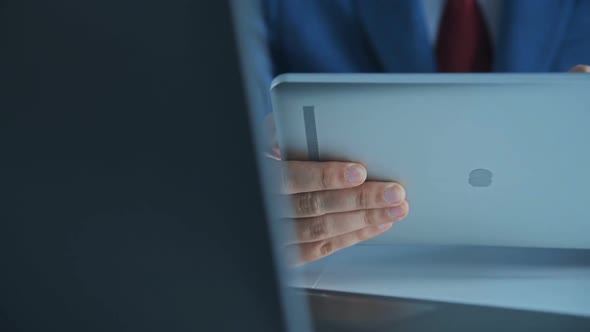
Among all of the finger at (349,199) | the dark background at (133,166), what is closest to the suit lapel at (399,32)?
the finger at (349,199)

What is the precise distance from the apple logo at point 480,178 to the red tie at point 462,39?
222 mm

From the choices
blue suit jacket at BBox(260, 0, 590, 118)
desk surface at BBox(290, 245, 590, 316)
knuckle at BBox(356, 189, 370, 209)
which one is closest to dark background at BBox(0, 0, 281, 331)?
desk surface at BBox(290, 245, 590, 316)

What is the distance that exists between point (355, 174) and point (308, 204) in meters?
0.08

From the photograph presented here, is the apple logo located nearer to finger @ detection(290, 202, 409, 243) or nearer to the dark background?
finger @ detection(290, 202, 409, 243)

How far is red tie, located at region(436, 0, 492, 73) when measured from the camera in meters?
0.58

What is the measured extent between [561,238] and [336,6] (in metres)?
0.34

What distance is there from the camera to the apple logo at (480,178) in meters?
0.39

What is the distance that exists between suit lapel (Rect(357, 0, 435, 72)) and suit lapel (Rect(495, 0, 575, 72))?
7 centimetres

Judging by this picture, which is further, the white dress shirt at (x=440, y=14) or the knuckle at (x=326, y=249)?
the white dress shirt at (x=440, y=14)

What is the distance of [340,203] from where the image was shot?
1.52 feet

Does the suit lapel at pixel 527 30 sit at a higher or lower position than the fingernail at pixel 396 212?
higher

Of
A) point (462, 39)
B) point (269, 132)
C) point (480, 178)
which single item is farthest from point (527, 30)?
point (269, 132)

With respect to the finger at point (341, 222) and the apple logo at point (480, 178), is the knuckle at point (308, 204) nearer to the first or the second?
the finger at point (341, 222)

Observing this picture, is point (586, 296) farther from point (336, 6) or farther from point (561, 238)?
point (336, 6)
